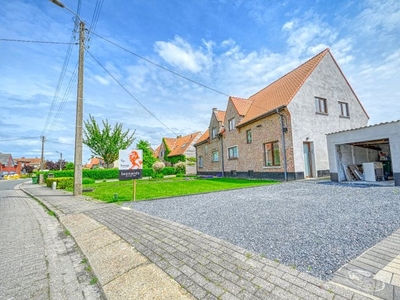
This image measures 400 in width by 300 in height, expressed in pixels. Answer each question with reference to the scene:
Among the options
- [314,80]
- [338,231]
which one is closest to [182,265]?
[338,231]

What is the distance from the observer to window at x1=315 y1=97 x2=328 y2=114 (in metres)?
13.9

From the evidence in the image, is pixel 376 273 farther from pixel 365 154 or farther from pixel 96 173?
pixel 96 173

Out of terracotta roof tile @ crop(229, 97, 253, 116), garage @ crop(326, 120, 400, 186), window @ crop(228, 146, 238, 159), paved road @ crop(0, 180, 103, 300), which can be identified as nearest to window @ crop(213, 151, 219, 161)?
window @ crop(228, 146, 238, 159)

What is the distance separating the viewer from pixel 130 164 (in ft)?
25.6

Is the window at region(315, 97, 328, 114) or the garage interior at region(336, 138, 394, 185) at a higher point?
the window at region(315, 97, 328, 114)

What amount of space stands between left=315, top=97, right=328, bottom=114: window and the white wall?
0.84ft

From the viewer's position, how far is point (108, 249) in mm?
3449

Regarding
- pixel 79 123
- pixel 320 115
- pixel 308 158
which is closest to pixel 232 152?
pixel 308 158

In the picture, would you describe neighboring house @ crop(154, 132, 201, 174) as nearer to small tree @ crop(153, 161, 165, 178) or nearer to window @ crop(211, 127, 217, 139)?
small tree @ crop(153, 161, 165, 178)

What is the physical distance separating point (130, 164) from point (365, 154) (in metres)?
14.0

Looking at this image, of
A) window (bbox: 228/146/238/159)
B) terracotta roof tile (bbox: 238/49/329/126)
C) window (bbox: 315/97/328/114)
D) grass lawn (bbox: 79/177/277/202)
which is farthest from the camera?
window (bbox: 228/146/238/159)

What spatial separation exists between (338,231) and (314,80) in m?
13.6

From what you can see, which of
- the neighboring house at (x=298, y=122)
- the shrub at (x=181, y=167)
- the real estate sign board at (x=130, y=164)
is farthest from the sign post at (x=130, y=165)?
the shrub at (x=181, y=167)

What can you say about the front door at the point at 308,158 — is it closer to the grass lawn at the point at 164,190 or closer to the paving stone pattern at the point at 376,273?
the grass lawn at the point at 164,190
